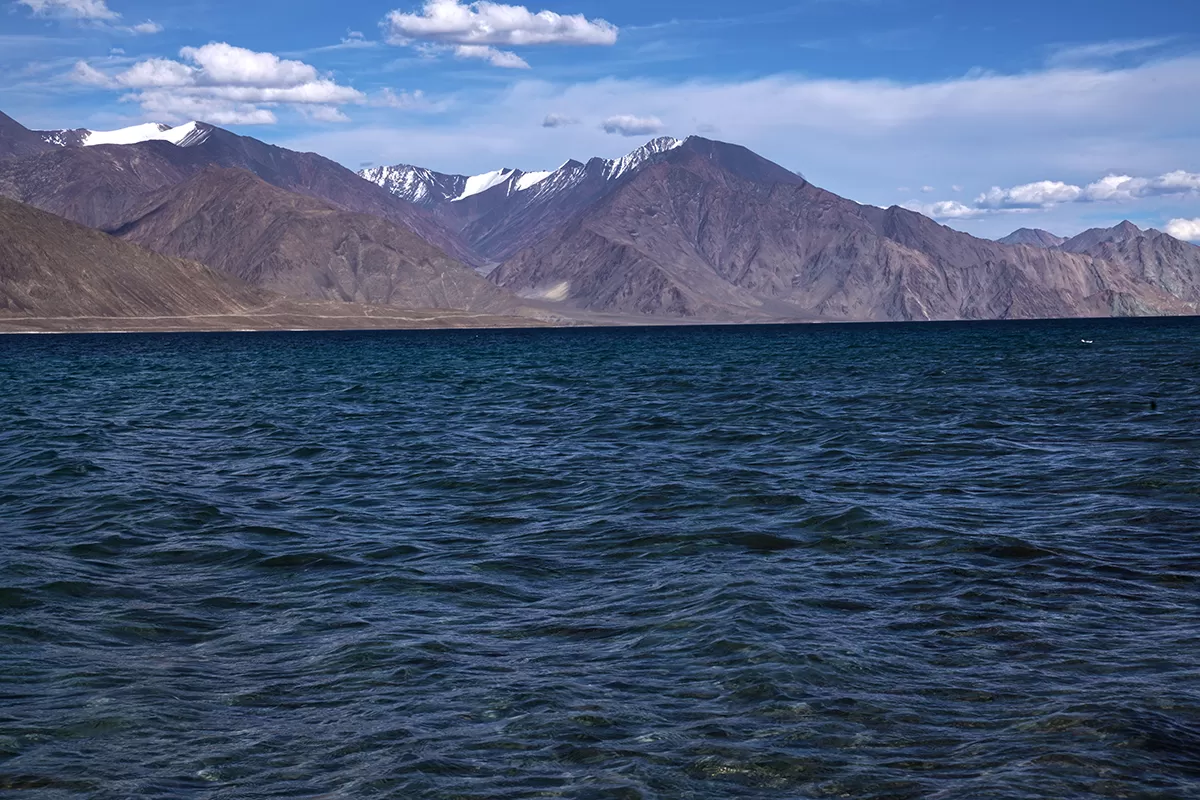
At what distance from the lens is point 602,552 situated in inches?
792

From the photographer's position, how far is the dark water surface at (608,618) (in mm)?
10703

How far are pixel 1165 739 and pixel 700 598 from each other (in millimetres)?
6678

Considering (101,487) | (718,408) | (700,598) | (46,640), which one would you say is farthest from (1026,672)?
(718,408)

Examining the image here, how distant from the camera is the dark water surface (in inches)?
421

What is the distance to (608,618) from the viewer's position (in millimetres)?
15641

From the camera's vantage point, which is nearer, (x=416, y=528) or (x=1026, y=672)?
(x=1026, y=672)

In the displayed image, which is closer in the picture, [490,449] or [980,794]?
[980,794]

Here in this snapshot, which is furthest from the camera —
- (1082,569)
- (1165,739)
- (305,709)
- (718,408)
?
(718,408)

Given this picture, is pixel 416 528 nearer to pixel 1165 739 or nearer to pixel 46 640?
pixel 46 640

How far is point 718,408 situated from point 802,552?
30522 mm

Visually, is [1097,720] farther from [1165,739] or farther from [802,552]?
[802,552]

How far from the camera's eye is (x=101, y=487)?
91.4 feet

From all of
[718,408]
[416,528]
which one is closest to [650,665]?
[416,528]

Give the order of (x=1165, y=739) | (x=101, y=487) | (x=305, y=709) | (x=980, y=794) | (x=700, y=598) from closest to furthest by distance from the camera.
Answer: (x=980, y=794), (x=1165, y=739), (x=305, y=709), (x=700, y=598), (x=101, y=487)
